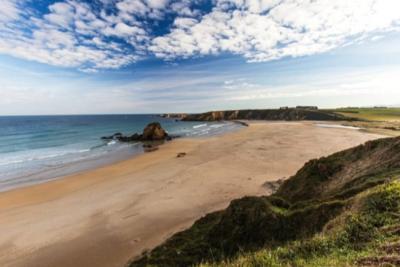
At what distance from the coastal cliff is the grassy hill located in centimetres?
6756

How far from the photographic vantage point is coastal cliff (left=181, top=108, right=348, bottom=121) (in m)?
76.4

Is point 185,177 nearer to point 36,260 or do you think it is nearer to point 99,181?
point 99,181

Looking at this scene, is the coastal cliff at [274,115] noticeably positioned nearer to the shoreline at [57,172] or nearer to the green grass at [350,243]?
the shoreline at [57,172]

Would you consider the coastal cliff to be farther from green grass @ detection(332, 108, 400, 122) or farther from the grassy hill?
the grassy hill

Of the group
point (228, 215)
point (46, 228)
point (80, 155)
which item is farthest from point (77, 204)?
point (80, 155)

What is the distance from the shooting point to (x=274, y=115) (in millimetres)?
100312

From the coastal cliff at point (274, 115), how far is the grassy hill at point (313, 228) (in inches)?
2660

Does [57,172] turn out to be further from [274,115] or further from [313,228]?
[274,115]

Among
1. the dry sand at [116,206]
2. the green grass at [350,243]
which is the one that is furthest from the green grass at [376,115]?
the green grass at [350,243]

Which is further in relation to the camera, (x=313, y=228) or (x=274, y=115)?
(x=274, y=115)

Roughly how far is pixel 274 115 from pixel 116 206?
96.3 meters

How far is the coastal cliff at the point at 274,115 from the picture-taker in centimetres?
7636

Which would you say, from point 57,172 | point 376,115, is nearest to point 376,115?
point 376,115

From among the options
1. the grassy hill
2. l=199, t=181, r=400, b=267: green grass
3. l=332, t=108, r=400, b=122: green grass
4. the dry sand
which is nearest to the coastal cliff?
l=332, t=108, r=400, b=122: green grass
